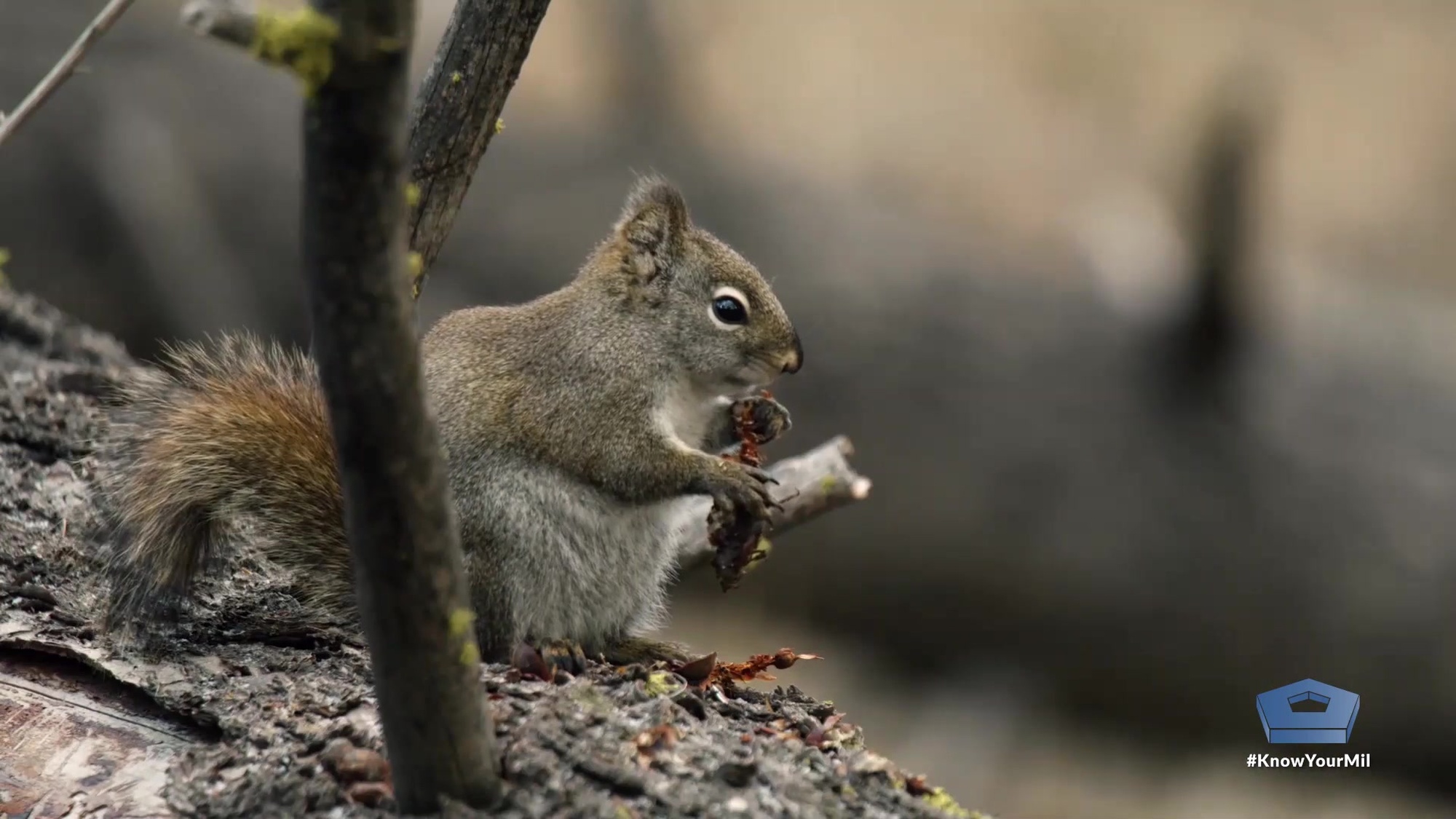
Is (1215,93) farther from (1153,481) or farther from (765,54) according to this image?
(765,54)

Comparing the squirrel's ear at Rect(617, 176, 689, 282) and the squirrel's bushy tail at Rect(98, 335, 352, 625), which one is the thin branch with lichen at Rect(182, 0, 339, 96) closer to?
the squirrel's bushy tail at Rect(98, 335, 352, 625)

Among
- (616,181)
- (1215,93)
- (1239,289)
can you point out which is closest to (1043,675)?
(1239,289)

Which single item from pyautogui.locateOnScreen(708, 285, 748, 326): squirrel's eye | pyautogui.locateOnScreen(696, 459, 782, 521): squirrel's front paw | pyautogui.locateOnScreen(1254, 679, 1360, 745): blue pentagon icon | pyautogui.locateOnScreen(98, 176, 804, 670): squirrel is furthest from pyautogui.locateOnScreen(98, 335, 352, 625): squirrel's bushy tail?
pyautogui.locateOnScreen(1254, 679, 1360, 745): blue pentagon icon

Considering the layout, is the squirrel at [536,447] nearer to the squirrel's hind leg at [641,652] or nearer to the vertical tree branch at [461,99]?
the squirrel's hind leg at [641,652]

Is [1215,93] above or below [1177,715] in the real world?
above

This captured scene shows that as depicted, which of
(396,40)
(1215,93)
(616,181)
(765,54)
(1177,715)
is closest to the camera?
(396,40)

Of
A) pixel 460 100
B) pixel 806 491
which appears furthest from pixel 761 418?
pixel 460 100

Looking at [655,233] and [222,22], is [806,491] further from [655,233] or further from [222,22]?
[222,22]

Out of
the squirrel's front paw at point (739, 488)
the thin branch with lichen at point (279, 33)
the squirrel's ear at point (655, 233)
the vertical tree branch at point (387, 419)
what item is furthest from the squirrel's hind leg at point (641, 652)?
the thin branch with lichen at point (279, 33)

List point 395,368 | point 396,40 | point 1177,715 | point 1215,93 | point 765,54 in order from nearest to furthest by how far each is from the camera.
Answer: point 396,40
point 395,368
point 1215,93
point 1177,715
point 765,54
